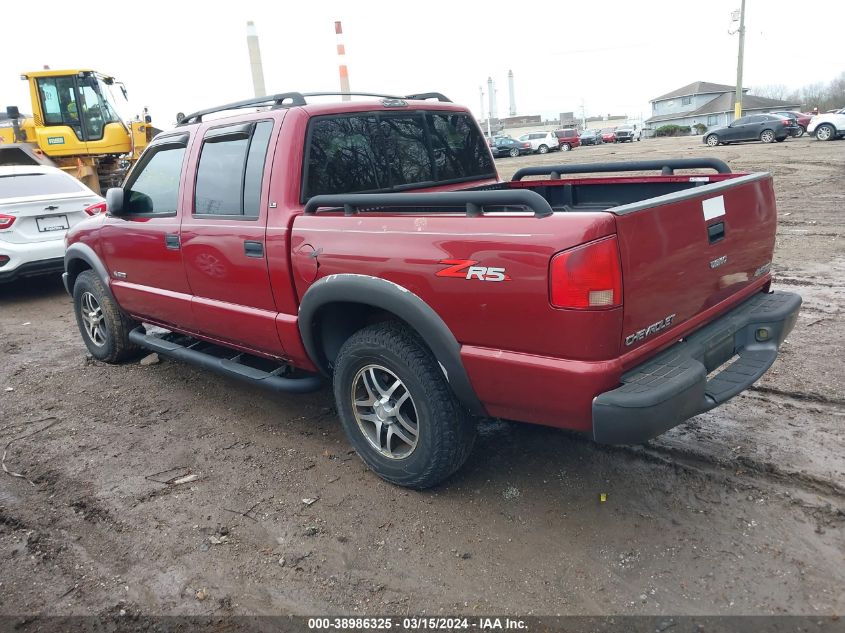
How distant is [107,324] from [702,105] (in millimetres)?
83236

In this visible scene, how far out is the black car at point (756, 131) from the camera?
28875 millimetres

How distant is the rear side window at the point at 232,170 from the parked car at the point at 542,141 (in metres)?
40.0

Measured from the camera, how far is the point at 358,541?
311 centimetres

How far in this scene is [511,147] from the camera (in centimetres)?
4122

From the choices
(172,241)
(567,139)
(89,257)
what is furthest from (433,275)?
(567,139)

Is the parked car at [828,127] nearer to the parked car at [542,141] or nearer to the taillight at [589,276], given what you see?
the parked car at [542,141]

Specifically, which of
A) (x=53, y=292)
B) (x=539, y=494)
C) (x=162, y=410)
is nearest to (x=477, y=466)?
(x=539, y=494)

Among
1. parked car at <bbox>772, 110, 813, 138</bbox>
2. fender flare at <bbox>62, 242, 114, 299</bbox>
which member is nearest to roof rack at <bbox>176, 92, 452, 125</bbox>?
fender flare at <bbox>62, 242, 114, 299</bbox>

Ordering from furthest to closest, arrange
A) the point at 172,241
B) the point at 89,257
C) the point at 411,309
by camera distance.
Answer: the point at 89,257 < the point at 172,241 < the point at 411,309

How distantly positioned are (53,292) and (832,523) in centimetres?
921

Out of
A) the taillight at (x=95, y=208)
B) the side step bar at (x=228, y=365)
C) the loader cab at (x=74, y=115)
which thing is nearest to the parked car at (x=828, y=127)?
the loader cab at (x=74, y=115)

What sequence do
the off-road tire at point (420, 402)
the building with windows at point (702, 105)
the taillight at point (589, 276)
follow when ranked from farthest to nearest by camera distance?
the building with windows at point (702, 105) < the off-road tire at point (420, 402) < the taillight at point (589, 276)

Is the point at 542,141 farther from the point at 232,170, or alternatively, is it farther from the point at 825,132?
the point at 232,170

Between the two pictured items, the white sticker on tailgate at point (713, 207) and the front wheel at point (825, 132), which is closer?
the white sticker on tailgate at point (713, 207)
